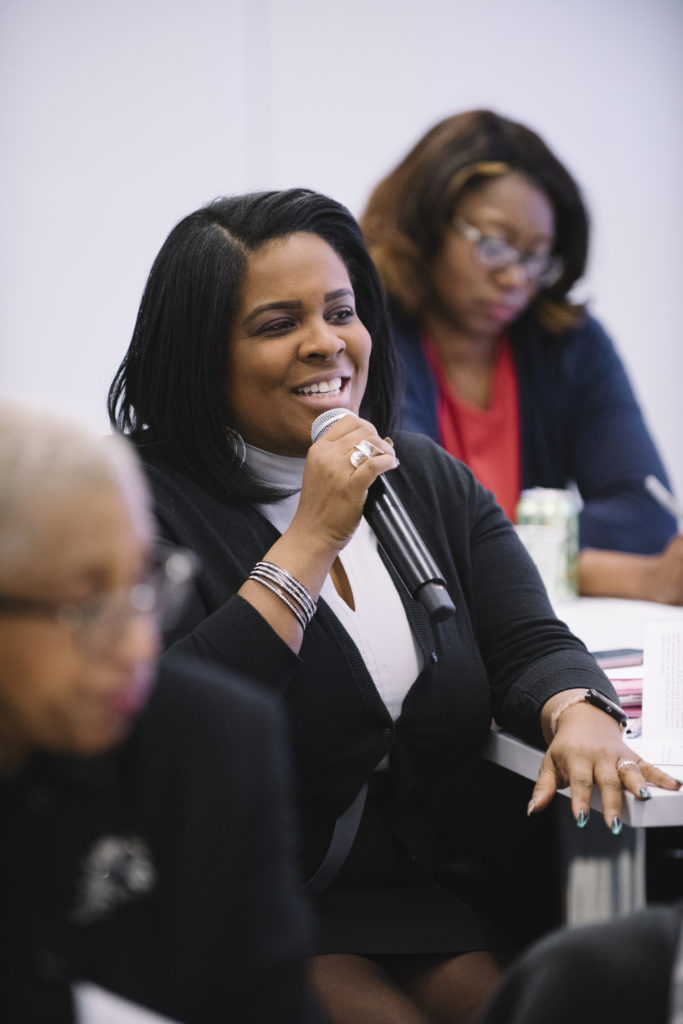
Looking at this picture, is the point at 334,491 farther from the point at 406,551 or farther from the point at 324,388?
the point at 324,388

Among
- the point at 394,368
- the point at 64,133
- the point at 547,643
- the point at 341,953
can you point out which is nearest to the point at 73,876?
the point at 341,953

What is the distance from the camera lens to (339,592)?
1.56 meters

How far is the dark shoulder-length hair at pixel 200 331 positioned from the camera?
1.54 meters

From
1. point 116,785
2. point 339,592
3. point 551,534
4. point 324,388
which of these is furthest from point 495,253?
point 116,785

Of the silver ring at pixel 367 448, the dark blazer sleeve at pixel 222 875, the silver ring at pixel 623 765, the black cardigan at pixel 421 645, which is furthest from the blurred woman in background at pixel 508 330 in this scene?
the dark blazer sleeve at pixel 222 875

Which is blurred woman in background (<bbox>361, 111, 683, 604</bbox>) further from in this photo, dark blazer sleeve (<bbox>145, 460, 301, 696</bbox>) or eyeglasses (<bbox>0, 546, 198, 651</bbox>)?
eyeglasses (<bbox>0, 546, 198, 651</bbox>)

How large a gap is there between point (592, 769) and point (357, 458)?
435 millimetres

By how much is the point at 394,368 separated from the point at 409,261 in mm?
923

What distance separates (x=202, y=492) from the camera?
154cm

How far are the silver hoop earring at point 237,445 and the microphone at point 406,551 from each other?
0.77 ft

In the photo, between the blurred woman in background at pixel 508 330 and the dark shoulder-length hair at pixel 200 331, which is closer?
the dark shoulder-length hair at pixel 200 331

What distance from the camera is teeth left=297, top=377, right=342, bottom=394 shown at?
5.08ft

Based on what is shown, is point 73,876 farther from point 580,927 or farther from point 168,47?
point 168,47

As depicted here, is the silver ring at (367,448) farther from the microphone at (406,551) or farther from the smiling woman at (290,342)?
the smiling woman at (290,342)
